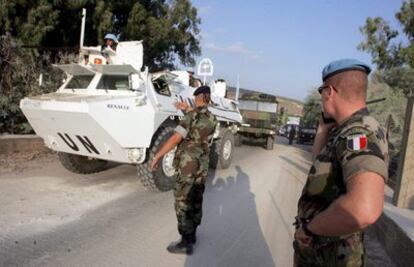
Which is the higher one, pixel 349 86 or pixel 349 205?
pixel 349 86

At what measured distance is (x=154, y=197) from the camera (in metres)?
6.14

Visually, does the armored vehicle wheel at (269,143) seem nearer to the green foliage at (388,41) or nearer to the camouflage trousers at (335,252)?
the green foliage at (388,41)

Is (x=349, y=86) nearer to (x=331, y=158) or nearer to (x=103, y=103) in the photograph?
(x=331, y=158)

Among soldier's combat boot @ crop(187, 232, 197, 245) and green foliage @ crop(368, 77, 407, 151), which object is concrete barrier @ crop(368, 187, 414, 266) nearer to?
soldier's combat boot @ crop(187, 232, 197, 245)

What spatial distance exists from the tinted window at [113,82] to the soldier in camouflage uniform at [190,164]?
2.71 meters

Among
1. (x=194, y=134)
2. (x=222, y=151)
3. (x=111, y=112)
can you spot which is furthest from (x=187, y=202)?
(x=222, y=151)

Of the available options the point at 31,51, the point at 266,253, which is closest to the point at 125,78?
the point at 266,253

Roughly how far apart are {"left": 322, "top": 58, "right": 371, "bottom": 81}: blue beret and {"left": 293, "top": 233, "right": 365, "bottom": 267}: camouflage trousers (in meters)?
0.74

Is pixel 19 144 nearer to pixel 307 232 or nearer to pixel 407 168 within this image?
pixel 407 168

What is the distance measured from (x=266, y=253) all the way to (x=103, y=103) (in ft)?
9.88

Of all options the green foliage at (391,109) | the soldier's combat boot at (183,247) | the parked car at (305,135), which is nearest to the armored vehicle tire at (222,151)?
the green foliage at (391,109)

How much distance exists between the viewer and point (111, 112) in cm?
554

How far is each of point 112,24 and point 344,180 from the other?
12665 millimetres

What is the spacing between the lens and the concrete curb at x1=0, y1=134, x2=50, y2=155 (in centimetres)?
820
